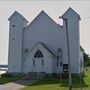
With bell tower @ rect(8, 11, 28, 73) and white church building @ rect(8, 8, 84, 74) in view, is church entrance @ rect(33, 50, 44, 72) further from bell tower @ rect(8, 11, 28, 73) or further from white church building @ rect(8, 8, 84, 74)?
bell tower @ rect(8, 11, 28, 73)

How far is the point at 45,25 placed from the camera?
63.7 metres

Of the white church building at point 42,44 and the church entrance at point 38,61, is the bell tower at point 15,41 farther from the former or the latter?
the church entrance at point 38,61

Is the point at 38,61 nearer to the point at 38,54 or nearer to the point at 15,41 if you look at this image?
the point at 38,54

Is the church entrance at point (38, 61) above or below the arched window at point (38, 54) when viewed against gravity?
below

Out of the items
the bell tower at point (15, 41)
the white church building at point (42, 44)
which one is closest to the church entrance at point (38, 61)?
the white church building at point (42, 44)

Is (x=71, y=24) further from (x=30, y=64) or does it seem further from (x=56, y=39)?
(x=30, y=64)

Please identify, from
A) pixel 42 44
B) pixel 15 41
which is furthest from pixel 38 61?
pixel 15 41

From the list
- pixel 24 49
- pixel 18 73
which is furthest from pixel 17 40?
pixel 18 73

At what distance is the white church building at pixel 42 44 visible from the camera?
59.3 meters

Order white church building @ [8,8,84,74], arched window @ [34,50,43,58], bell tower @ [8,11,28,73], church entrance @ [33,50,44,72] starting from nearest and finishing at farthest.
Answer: white church building @ [8,8,84,74], church entrance @ [33,50,44,72], arched window @ [34,50,43,58], bell tower @ [8,11,28,73]

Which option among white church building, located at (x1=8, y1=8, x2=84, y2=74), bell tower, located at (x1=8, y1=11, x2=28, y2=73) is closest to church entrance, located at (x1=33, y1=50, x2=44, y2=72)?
white church building, located at (x1=8, y1=8, x2=84, y2=74)

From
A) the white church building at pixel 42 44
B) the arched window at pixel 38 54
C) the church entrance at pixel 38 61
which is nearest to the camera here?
the white church building at pixel 42 44

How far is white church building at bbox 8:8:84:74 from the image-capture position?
59.3m

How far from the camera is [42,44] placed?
202 ft
